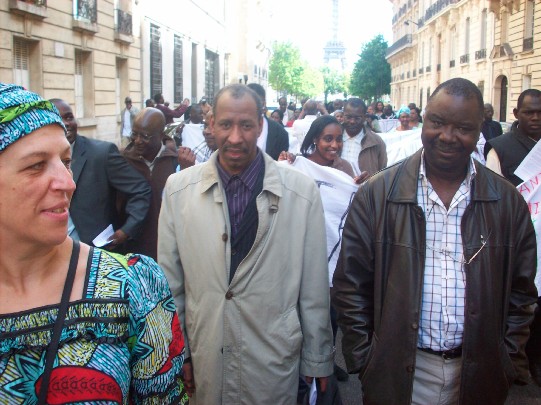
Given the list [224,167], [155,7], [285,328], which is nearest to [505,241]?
[285,328]

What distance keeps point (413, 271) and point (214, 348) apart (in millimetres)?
1021

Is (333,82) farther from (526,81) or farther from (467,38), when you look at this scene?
(526,81)

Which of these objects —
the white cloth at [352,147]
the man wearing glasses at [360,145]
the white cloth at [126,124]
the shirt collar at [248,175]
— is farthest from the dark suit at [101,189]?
the white cloth at [126,124]

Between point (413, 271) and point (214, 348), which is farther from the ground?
point (413, 271)

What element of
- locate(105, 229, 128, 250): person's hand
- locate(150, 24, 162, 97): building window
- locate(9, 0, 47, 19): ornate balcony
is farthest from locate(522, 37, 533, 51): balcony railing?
locate(105, 229, 128, 250): person's hand

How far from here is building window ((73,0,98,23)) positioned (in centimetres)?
1864

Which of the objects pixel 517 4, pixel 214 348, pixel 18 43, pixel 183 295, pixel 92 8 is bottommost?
pixel 214 348

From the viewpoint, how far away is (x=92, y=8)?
1981cm

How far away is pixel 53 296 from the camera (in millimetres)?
1769

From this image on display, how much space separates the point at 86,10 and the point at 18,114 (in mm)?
19290

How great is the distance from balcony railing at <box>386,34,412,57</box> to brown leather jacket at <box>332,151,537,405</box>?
5981 cm

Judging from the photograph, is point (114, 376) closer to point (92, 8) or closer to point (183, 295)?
point (183, 295)

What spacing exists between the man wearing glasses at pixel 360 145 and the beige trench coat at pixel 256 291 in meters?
3.26

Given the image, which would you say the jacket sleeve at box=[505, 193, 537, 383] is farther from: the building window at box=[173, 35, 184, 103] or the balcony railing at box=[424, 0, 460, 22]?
the balcony railing at box=[424, 0, 460, 22]
